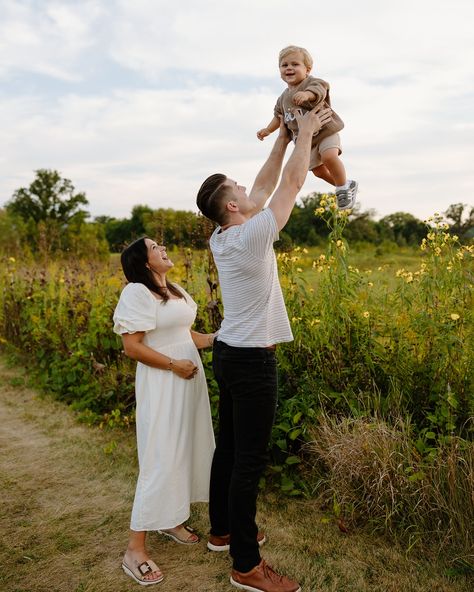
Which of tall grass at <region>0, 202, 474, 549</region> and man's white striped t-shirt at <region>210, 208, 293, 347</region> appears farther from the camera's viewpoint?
tall grass at <region>0, 202, 474, 549</region>

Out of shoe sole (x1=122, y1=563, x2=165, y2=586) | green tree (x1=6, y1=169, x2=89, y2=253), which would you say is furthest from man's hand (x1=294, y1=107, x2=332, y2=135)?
green tree (x1=6, y1=169, x2=89, y2=253)

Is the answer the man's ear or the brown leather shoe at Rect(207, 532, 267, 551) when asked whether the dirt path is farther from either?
the man's ear

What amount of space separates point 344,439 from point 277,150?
164cm

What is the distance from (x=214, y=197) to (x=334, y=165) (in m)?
0.73

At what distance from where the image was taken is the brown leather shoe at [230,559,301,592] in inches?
111

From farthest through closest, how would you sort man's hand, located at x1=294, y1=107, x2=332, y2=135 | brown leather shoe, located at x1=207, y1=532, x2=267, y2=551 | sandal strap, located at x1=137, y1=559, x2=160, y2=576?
brown leather shoe, located at x1=207, y1=532, x2=267, y2=551 < sandal strap, located at x1=137, y1=559, x2=160, y2=576 < man's hand, located at x1=294, y1=107, x2=332, y2=135

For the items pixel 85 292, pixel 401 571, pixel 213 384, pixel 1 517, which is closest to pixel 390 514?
pixel 401 571

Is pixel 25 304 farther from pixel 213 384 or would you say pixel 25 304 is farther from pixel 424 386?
pixel 424 386

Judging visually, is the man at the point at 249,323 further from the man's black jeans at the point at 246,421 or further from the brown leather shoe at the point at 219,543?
the brown leather shoe at the point at 219,543

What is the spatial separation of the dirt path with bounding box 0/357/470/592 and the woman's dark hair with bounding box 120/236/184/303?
4.75ft

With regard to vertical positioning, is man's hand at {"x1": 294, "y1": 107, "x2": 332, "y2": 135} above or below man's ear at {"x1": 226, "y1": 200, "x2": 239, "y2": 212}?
above

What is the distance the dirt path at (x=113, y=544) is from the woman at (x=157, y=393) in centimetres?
24

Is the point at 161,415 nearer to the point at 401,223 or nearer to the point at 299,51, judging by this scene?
the point at 299,51

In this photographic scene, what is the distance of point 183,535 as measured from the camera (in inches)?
134
